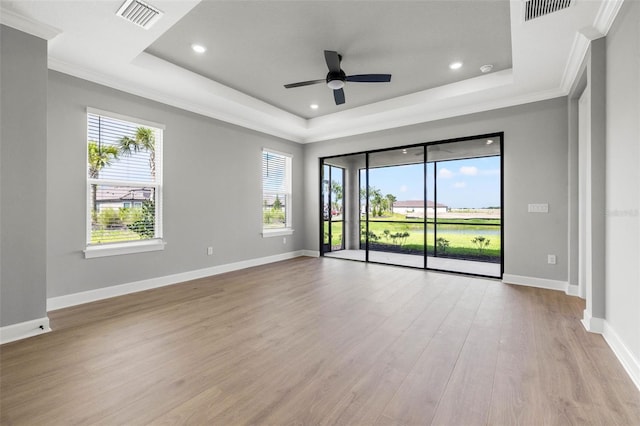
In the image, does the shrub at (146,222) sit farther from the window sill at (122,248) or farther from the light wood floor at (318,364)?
the light wood floor at (318,364)

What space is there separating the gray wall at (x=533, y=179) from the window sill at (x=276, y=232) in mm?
3866

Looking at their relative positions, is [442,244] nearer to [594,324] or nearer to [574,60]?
[594,324]

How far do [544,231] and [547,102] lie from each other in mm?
1833

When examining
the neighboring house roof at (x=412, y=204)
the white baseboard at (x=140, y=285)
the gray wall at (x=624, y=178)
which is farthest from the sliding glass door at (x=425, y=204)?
the gray wall at (x=624, y=178)

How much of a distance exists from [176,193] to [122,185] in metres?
0.71

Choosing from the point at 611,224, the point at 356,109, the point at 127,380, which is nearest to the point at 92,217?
the point at 127,380

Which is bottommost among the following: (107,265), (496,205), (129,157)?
(107,265)

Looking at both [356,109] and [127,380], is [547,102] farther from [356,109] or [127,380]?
[127,380]

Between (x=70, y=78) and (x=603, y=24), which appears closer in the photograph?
(x=603, y=24)

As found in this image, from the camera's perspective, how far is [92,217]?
3529 millimetres

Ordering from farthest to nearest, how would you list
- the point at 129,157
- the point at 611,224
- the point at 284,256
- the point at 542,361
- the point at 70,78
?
the point at 284,256 → the point at 129,157 → the point at 70,78 → the point at 611,224 → the point at 542,361

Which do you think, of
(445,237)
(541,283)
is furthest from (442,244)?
(541,283)

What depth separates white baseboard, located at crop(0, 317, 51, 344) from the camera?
7.98 feet

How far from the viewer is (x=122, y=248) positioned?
373cm
